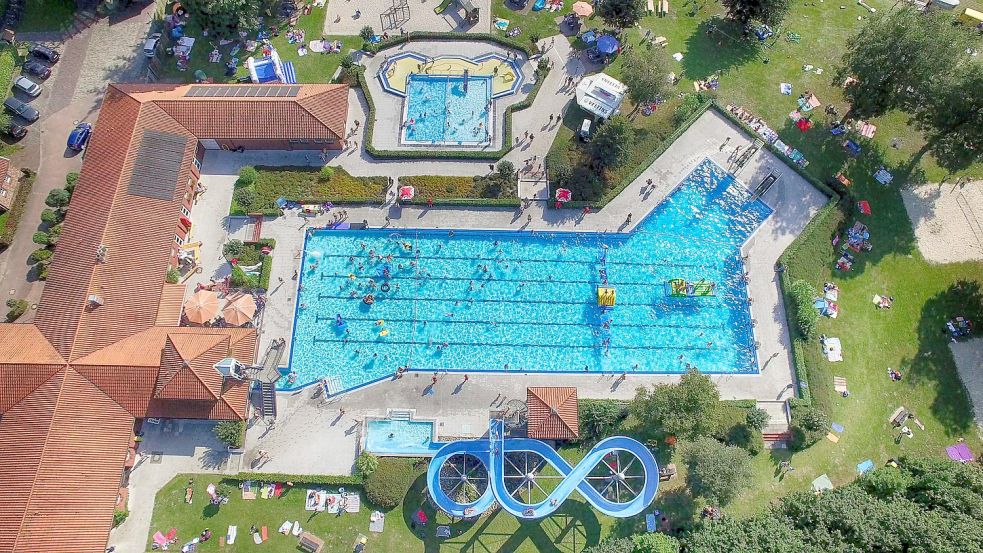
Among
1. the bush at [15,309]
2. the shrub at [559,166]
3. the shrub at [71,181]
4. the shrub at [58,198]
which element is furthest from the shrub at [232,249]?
the shrub at [559,166]

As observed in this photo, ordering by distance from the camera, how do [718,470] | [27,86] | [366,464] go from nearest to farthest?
[718,470] < [366,464] < [27,86]

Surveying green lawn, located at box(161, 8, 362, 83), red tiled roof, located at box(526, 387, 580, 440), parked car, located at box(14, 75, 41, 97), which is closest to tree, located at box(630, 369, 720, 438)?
red tiled roof, located at box(526, 387, 580, 440)

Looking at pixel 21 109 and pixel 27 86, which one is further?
pixel 27 86

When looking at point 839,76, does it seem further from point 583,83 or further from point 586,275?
point 586,275

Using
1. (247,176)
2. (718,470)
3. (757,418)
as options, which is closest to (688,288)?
(757,418)

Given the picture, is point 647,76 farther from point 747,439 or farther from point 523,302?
point 747,439

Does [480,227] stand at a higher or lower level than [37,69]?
lower
